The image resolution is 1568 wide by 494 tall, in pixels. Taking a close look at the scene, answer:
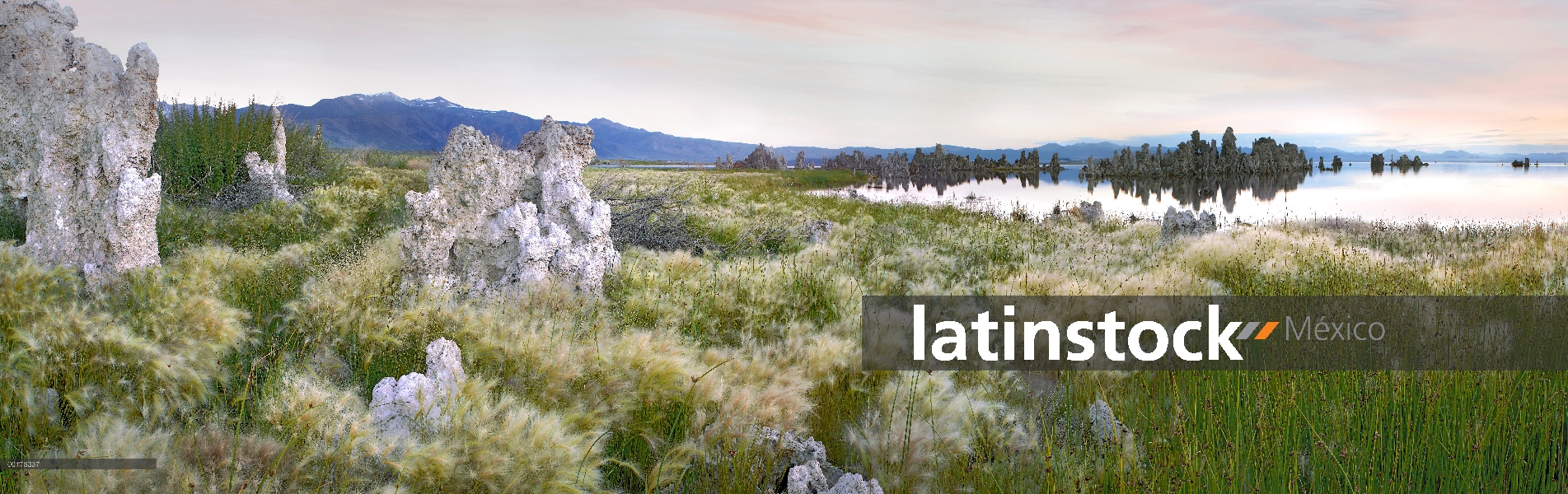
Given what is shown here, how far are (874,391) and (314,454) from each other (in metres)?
3.20

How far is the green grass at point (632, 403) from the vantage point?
3.14m

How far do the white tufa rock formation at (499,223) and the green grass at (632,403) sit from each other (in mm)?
352

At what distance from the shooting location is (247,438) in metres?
2.96

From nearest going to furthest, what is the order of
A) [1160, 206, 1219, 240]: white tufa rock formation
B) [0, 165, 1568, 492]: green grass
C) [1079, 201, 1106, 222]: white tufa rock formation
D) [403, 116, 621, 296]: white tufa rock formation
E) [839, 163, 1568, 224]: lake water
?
[0, 165, 1568, 492]: green grass
[403, 116, 621, 296]: white tufa rock formation
[1160, 206, 1219, 240]: white tufa rock formation
[1079, 201, 1106, 222]: white tufa rock formation
[839, 163, 1568, 224]: lake water

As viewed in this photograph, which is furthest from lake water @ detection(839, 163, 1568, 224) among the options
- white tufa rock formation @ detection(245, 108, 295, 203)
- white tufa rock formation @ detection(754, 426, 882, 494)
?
white tufa rock formation @ detection(245, 108, 295, 203)

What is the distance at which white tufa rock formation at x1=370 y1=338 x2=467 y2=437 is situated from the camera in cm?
339

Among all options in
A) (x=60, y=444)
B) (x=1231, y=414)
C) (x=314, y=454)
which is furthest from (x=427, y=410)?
(x=1231, y=414)

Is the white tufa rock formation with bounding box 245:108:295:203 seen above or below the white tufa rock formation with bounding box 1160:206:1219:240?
above

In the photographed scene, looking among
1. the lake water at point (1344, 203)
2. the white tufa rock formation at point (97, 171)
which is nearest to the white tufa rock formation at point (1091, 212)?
the lake water at point (1344, 203)

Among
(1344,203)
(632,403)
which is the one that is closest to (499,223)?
(632,403)

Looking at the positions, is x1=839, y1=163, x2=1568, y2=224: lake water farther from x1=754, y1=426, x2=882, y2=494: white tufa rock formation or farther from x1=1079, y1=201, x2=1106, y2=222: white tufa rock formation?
x1=754, y1=426, x2=882, y2=494: white tufa rock formation

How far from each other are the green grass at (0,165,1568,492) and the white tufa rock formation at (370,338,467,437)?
117 mm

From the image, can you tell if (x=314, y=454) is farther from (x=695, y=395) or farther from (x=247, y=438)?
(x=695, y=395)

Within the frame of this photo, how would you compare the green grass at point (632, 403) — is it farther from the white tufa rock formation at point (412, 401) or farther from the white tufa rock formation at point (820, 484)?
the white tufa rock formation at point (820, 484)
